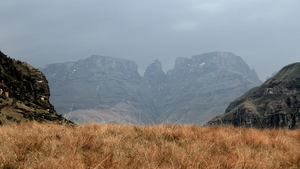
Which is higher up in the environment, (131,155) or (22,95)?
(22,95)

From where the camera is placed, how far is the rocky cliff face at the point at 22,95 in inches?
583

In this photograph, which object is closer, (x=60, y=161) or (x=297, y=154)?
(x=60, y=161)

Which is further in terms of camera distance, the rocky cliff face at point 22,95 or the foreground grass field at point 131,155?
the rocky cliff face at point 22,95

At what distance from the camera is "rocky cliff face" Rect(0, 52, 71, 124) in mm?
14804

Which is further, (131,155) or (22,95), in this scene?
(22,95)

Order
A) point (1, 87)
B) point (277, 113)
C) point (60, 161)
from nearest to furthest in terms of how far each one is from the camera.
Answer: point (60, 161) < point (1, 87) < point (277, 113)

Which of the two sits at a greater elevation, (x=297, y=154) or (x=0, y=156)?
(x=0, y=156)

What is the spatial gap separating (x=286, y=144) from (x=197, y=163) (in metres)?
3.36

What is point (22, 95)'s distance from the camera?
19.7 m

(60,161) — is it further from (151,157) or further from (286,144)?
(286,144)

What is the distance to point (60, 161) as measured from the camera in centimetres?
333

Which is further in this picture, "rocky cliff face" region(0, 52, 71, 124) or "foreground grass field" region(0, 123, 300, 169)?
"rocky cliff face" region(0, 52, 71, 124)

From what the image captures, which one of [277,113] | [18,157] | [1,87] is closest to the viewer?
[18,157]

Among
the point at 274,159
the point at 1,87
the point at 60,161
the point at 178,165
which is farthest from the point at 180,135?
the point at 1,87
